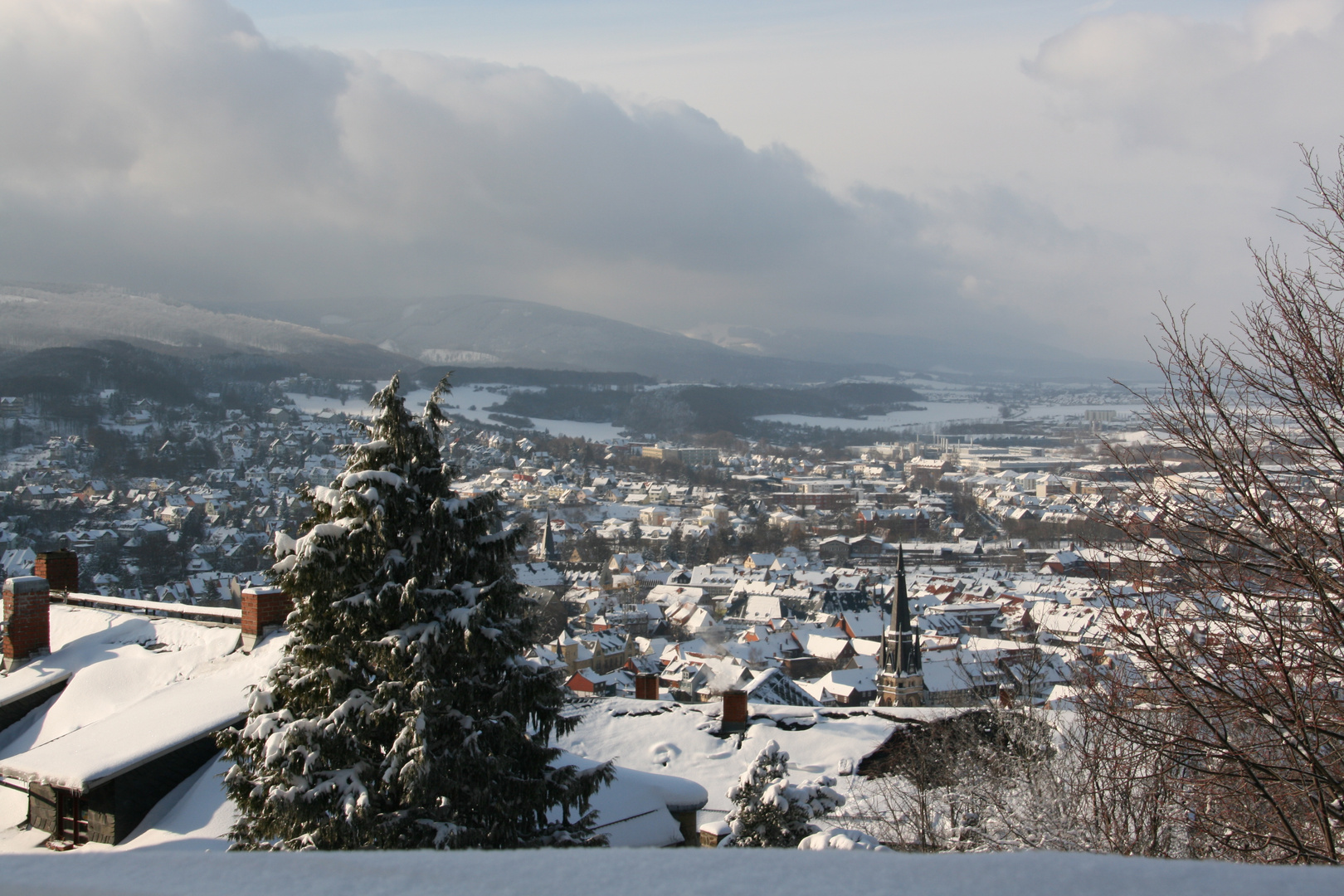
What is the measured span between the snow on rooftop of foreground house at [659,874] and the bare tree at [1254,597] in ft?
9.78

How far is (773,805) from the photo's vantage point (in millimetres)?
6980

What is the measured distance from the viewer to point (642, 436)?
130750 mm

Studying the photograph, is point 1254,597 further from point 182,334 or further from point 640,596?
point 182,334

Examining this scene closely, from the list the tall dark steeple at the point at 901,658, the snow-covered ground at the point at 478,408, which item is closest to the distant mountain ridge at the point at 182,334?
the snow-covered ground at the point at 478,408

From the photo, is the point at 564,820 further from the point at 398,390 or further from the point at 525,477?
the point at 525,477

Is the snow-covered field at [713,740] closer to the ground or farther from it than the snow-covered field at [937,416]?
closer to the ground

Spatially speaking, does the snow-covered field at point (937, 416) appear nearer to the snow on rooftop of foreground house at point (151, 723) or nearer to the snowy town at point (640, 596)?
the snowy town at point (640, 596)

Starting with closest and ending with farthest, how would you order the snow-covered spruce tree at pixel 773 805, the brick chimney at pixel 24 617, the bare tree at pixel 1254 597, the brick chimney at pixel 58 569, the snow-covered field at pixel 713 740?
the bare tree at pixel 1254 597 < the snow-covered spruce tree at pixel 773 805 < the brick chimney at pixel 24 617 < the snow-covered field at pixel 713 740 < the brick chimney at pixel 58 569

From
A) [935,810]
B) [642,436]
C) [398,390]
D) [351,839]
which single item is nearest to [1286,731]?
[935,810]

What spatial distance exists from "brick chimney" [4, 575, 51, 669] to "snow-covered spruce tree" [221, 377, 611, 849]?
4484 mm

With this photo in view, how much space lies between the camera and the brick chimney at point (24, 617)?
28.3 ft

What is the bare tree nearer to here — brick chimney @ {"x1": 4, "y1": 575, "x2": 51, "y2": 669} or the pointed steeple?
brick chimney @ {"x1": 4, "y1": 575, "x2": 51, "y2": 669}

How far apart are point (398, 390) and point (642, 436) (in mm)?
124706

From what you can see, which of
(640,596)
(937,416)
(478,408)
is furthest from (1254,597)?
(937,416)
